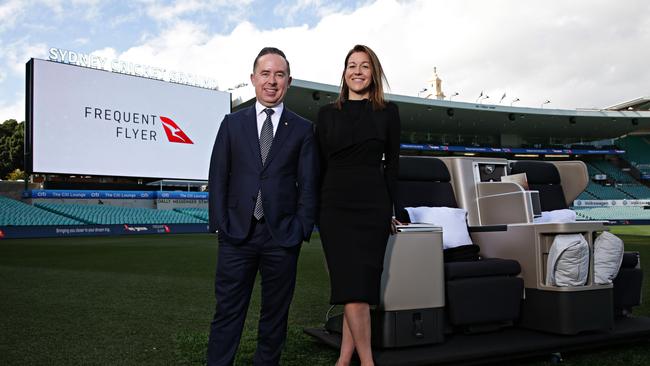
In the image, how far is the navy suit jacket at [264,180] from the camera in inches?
73.6

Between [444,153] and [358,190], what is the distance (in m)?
33.6

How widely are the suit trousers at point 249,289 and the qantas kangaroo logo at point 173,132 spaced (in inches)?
726

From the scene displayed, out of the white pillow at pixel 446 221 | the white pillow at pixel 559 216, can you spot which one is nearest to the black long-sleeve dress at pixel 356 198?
the white pillow at pixel 446 221

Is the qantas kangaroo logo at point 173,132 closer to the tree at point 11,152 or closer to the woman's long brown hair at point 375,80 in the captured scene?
the woman's long brown hair at point 375,80

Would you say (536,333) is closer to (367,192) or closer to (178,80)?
(367,192)

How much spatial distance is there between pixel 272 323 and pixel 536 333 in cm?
151

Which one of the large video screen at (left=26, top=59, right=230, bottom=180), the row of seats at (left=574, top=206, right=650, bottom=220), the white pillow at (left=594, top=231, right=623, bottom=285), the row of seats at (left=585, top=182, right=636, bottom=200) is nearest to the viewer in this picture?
the white pillow at (left=594, top=231, right=623, bottom=285)

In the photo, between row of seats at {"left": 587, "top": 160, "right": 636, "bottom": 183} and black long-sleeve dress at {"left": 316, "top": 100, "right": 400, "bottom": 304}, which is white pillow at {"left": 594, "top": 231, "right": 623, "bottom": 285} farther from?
row of seats at {"left": 587, "top": 160, "right": 636, "bottom": 183}

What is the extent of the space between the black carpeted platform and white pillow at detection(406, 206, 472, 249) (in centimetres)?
53

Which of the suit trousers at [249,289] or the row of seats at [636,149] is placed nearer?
the suit trousers at [249,289]

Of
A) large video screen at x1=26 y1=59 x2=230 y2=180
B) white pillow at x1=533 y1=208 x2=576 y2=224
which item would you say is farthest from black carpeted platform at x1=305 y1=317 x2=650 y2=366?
large video screen at x1=26 y1=59 x2=230 y2=180

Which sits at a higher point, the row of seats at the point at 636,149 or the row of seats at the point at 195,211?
the row of seats at the point at 636,149

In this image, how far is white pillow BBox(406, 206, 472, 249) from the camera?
9.38 feet

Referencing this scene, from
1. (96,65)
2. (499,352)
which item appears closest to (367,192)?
(499,352)
